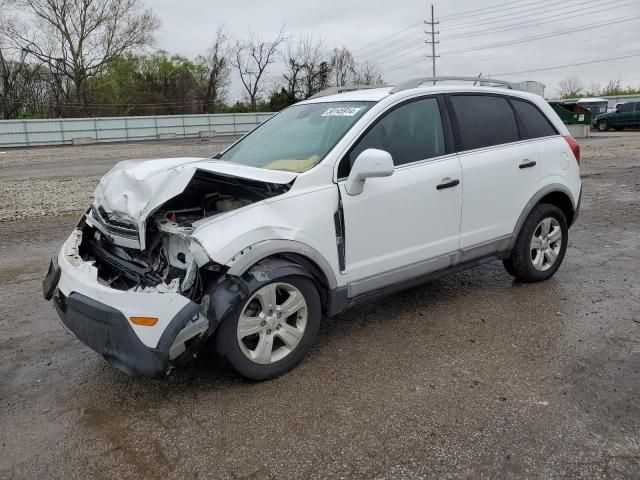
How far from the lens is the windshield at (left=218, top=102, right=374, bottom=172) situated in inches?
155

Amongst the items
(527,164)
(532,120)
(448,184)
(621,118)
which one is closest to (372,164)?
(448,184)

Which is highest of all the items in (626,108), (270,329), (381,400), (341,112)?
(626,108)

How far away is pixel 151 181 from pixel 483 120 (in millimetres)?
2810

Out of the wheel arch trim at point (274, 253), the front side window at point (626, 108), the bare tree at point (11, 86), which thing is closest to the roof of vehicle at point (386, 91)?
the wheel arch trim at point (274, 253)

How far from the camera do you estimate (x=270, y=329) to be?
3426 mm

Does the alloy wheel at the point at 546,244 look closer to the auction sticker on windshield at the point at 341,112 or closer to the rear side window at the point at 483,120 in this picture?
the rear side window at the point at 483,120

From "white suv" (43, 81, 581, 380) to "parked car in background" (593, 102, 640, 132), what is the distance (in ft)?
108

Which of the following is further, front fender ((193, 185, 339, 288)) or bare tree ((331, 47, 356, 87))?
bare tree ((331, 47, 356, 87))

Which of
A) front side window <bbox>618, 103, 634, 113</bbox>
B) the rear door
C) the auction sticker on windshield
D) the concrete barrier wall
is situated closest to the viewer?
the auction sticker on windshield

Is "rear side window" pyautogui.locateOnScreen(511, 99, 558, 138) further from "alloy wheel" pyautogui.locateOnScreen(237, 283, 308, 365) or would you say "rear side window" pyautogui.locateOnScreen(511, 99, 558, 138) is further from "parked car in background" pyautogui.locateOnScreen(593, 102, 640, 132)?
"parked car in background" pyautogui.locateOnScreen(593, 102, 640, 132)

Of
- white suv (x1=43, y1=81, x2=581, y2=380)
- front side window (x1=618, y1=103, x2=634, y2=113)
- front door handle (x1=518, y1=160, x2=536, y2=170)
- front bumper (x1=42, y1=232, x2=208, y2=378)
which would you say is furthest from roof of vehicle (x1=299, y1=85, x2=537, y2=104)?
front side window (x1=618, y1=103, x2=634, y2=113)

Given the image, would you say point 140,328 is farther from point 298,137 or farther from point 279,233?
point 298,137

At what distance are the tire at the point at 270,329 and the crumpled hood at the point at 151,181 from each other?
0.69 meters

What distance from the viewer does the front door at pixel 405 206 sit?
12.5 feet
